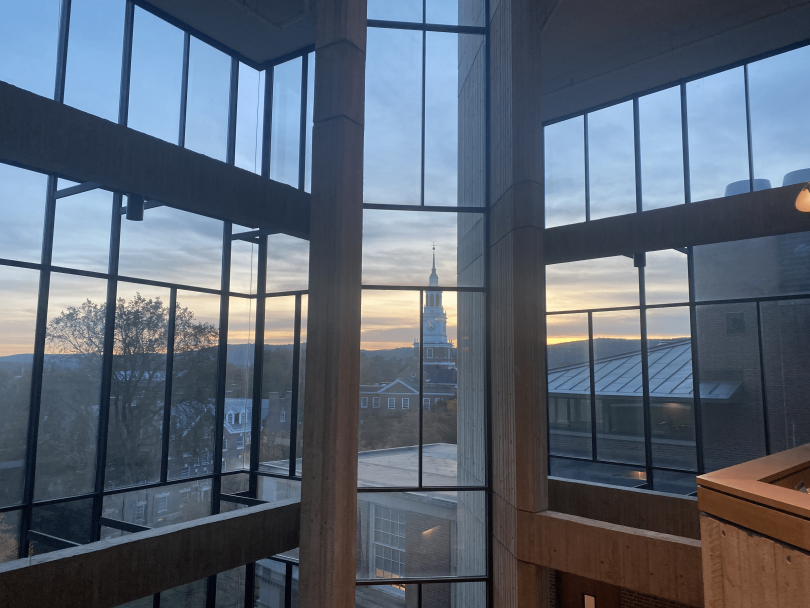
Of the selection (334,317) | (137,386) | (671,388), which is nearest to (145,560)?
(137,386)

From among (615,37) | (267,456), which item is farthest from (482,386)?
(615,37)

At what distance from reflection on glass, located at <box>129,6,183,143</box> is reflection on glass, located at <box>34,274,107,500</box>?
3.02m

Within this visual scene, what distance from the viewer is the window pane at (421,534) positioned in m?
8.98

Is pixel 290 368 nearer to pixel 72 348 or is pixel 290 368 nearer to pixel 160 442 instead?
pixel 160 442

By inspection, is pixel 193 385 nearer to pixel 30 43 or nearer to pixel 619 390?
pixel 30 43

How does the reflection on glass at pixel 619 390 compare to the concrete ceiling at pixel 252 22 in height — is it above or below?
below

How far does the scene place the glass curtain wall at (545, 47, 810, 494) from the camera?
1004cm

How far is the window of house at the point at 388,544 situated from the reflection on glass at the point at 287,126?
6.77m

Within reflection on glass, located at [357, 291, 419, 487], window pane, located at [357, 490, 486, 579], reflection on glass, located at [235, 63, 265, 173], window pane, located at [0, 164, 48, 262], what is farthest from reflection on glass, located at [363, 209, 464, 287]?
window pane, located at [0, 164, 48, 262]

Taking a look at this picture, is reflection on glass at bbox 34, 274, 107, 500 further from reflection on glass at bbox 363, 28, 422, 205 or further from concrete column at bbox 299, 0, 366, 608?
reflection on glass at bbox 363, 28, 422, 205

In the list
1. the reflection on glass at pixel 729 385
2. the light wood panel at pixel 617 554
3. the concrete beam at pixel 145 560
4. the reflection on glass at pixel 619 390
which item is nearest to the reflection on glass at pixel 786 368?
the reflection on glass at pixel 729 385

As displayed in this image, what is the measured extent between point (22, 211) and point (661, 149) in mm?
11940

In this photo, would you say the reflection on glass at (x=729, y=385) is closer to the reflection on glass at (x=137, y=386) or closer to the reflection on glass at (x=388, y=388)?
the reflection on glass at (x=388, y=388)

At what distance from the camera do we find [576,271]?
12344 mm
